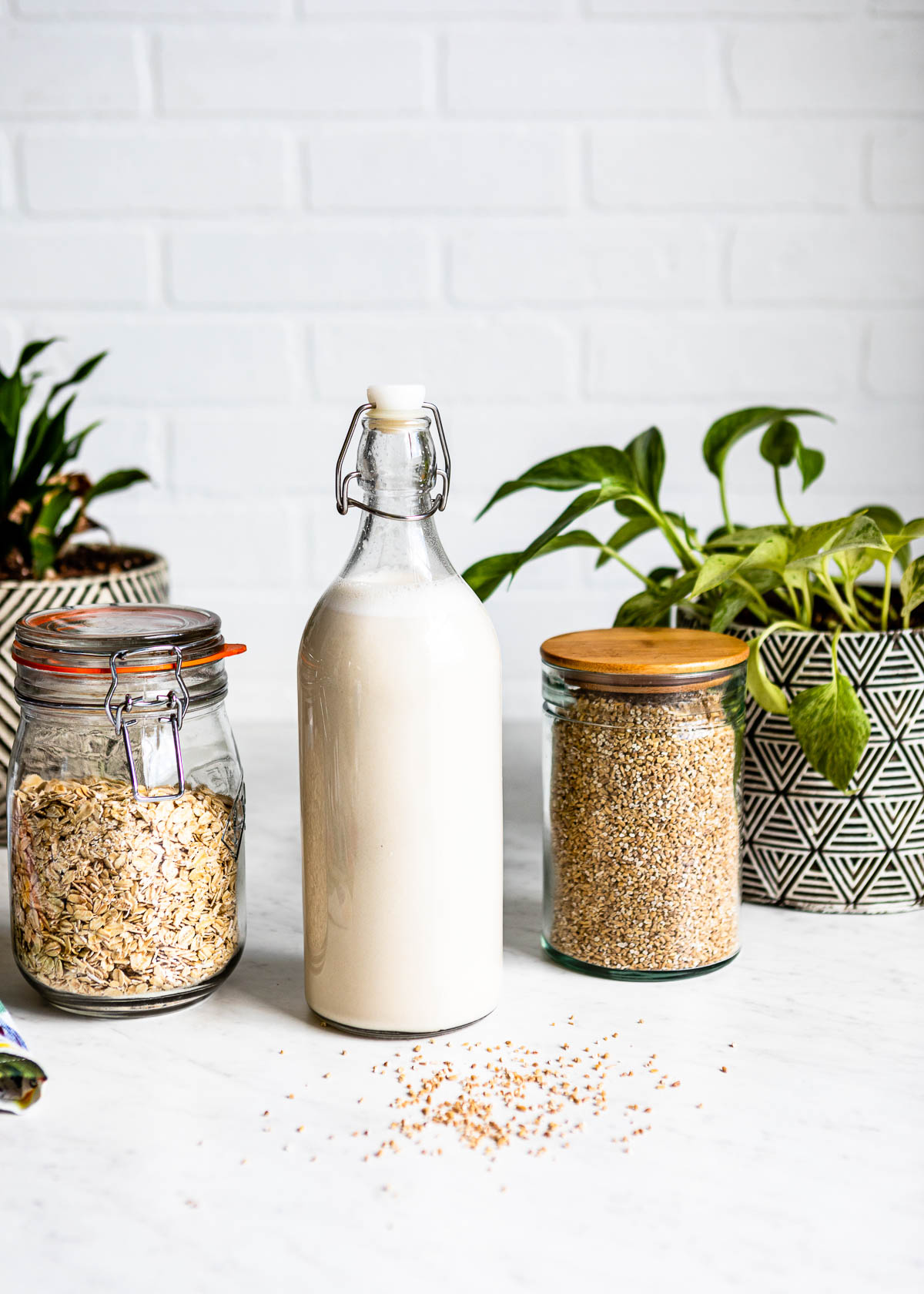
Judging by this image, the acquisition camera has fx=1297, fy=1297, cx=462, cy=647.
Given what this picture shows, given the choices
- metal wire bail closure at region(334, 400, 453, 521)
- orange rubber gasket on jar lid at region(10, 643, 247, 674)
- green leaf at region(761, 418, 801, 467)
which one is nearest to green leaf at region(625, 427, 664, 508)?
green leaf at region(761, 418, 801, 467)

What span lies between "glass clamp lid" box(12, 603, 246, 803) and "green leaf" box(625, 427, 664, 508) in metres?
0.32

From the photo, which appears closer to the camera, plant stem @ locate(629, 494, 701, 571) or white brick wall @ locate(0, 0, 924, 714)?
plant stem @ locate(629, 494, 701, 571)

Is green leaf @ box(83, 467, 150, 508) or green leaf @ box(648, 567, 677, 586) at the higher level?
green leaf @ box(83, 467, 150, 508)

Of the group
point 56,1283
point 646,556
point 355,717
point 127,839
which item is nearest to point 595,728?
point 355,717

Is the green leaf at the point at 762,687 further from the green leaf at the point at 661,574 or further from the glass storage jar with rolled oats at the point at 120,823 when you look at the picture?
the glass storage jar with rolled oats at the point at 120,823

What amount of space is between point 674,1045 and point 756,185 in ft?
3.35

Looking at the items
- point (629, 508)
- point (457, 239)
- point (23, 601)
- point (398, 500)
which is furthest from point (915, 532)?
point (457, 239)

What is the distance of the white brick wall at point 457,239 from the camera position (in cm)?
137

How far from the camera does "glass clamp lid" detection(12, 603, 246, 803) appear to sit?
0.70 m

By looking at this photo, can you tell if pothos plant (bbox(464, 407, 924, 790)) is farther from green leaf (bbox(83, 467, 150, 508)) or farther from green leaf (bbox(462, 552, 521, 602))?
green leaf (bbox(83, 467, 150, 508))

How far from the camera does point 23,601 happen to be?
992 millimetres

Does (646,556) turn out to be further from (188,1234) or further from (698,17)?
(188,1234)

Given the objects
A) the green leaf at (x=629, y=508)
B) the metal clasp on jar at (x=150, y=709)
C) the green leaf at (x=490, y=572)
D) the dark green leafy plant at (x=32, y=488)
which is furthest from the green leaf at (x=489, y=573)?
the dark green leafy plant at (x=32, y=488)

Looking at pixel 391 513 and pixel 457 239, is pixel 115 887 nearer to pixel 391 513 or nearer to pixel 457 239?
pixel 391 513
